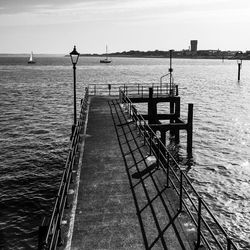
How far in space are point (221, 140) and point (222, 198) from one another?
13219mm

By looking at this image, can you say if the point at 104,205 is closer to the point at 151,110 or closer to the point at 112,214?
the point at 112,214

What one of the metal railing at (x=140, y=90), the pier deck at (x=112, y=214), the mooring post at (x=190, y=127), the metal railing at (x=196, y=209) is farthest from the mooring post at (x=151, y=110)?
the pier deck at (x=112, y=214)

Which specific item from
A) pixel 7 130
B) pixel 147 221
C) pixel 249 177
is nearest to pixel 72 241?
pixel 147 221

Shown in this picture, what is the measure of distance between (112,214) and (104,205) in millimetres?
591

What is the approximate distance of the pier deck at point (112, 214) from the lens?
7910 mm

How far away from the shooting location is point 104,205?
9.73 m

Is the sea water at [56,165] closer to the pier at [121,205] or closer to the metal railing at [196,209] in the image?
the metal railing at [196,209]

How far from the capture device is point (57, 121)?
3878cm

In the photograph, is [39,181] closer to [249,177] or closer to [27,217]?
[27,217]

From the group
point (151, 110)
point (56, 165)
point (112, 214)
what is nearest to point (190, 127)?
point (151, 110)

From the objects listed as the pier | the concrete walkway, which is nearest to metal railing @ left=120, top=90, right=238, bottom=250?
the pier

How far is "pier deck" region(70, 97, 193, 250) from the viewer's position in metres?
7.91

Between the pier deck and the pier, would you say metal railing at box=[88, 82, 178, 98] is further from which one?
the pier deck

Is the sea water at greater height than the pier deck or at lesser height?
lesser
